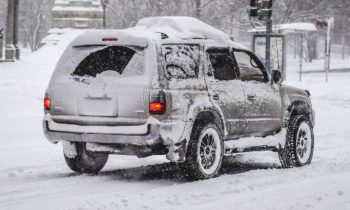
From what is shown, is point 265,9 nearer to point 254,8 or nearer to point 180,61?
point 254,8

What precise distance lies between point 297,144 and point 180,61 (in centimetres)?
274

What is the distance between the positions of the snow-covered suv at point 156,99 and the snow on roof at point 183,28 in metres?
0.02

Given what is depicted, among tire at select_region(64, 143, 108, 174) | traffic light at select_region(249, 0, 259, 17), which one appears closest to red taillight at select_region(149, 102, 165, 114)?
tire at select_region(64, 143, 108, 174)

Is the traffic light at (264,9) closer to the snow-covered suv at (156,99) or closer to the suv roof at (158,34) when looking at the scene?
the suv roof at (158,34)

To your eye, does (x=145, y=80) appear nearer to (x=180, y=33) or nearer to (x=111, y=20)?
(x=180, y=33)

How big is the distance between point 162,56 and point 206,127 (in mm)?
1011

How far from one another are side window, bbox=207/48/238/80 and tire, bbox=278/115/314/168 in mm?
1452

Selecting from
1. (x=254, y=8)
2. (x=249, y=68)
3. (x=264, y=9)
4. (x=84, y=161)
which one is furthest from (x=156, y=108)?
(x=254, y=8)

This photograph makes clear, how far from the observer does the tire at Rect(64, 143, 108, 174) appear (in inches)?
379

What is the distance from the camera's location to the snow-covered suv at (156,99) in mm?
8438

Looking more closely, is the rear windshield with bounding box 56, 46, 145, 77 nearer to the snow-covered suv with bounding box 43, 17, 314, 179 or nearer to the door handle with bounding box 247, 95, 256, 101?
the snow-covered suv with bounding box 43, 17, 314, 179

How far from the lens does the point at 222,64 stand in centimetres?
965

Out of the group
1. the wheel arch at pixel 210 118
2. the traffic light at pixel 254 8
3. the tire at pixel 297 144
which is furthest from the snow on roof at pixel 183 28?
the traffic light at pixel 254 8

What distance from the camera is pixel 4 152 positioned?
1189 centimetres
